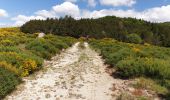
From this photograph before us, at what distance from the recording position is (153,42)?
3937 inches

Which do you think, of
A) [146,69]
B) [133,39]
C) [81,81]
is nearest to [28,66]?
[81,81]

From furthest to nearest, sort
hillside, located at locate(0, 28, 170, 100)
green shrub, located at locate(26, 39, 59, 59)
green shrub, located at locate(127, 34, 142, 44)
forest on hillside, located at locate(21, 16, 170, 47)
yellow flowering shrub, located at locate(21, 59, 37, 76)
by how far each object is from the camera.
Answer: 1. forest on hillside, located at locate(21, 16, 170, 47)
2. green shrub, located at locate(127, 34, 142, 44)
3. green shrub, located at locate(26, 39, 59, 59)
4. yellow flowering shrub, located at locate(21, 59, 37, 76)
5. hillside, located at locate(0, 28, 170, 100)

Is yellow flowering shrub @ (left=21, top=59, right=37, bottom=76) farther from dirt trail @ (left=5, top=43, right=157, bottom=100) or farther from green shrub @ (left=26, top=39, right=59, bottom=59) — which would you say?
green shrub @ (left=26, top=39, right=59, bottom=59)

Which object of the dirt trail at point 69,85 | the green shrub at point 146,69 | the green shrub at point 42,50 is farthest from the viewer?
the green shrub at point 42,50

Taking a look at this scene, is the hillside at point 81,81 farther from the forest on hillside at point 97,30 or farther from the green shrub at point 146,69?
the forest on hillside at point 97,30

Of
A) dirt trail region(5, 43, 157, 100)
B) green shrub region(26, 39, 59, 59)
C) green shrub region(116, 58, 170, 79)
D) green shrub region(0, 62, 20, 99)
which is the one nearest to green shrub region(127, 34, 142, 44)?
green shrub region(26, 39, 59, 59)

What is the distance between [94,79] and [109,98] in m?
3.48

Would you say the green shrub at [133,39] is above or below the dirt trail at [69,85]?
below

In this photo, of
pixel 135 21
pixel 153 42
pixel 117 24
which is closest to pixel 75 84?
pixel 153 42

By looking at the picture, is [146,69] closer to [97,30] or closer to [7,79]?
[7,79]

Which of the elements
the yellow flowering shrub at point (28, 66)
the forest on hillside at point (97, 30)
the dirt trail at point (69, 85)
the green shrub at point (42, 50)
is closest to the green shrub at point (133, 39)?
the forest on hillside at point (97, 30)

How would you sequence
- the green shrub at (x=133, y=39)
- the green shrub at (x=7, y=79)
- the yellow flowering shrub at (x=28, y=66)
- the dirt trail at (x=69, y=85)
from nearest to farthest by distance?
1. the green shrub at (x=7, y=79)
2. the dirt trail at (x=69, y=85)
3. the yellow flowering shrub at (x=28, y=66)
4. the green shrub at (x=133, y=39)

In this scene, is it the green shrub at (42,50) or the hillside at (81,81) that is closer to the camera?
the hillside at (81,81)

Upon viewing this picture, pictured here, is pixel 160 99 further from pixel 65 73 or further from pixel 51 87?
pixel 65 73
